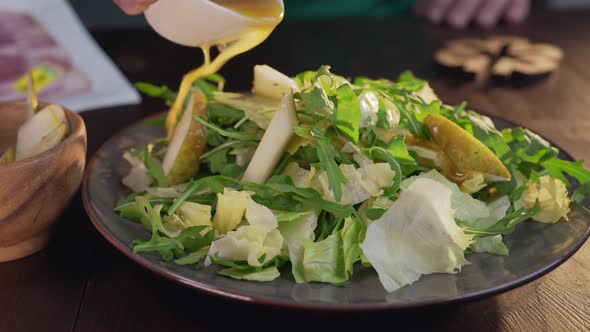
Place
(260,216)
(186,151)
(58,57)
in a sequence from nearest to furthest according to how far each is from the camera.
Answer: (260,216) < (186,151) < (58,57)

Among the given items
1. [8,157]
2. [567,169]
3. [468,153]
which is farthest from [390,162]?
[8,157]

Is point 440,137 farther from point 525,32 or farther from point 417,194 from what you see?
point 525,32

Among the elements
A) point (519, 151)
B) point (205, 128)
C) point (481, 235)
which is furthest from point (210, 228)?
point (519, 151)

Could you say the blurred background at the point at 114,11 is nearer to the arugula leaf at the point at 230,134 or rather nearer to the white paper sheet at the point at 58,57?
the white paper sheet at the point at 58,57

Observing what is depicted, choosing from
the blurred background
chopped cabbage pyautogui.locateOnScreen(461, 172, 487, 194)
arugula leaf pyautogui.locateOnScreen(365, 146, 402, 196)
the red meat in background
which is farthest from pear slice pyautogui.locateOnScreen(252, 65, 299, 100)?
the blurred background

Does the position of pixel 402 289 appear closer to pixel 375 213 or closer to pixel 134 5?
pixel 375 213
